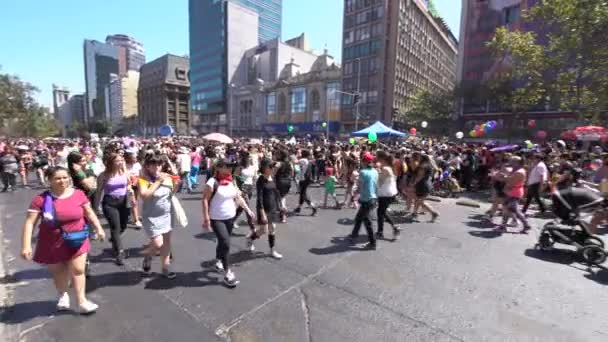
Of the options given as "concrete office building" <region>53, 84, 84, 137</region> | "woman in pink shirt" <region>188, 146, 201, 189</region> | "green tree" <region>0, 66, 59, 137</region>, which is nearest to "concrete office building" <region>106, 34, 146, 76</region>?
"concrete office building" <region>53, 84, 84, 137</region>

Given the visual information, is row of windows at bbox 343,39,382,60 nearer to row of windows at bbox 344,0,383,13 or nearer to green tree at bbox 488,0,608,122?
row of windows at bbox 344,0,383,13

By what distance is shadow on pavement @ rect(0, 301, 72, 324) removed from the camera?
10.2 feet

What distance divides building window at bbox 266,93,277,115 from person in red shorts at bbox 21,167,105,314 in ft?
219

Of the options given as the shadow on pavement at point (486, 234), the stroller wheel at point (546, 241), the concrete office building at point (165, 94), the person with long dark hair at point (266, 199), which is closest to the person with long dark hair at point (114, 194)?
the person with long dark hair at point (266, 199)

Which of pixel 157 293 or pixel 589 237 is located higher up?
pixel 589 237

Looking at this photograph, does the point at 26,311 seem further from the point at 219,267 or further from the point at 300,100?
the point at 300,100

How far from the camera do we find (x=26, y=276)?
13.5ft

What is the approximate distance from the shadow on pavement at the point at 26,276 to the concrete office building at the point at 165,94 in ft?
335

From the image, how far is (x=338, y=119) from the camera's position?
55.4 metres

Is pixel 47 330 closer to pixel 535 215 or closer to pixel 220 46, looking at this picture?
pixel 535 215

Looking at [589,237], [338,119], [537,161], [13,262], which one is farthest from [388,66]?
[13,262]

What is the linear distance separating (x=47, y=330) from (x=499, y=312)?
498 cm

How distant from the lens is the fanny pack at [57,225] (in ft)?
9.07

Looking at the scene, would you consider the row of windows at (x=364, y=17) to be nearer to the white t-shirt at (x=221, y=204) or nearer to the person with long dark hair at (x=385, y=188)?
the person with long dark hair at (x=385, y=188)
